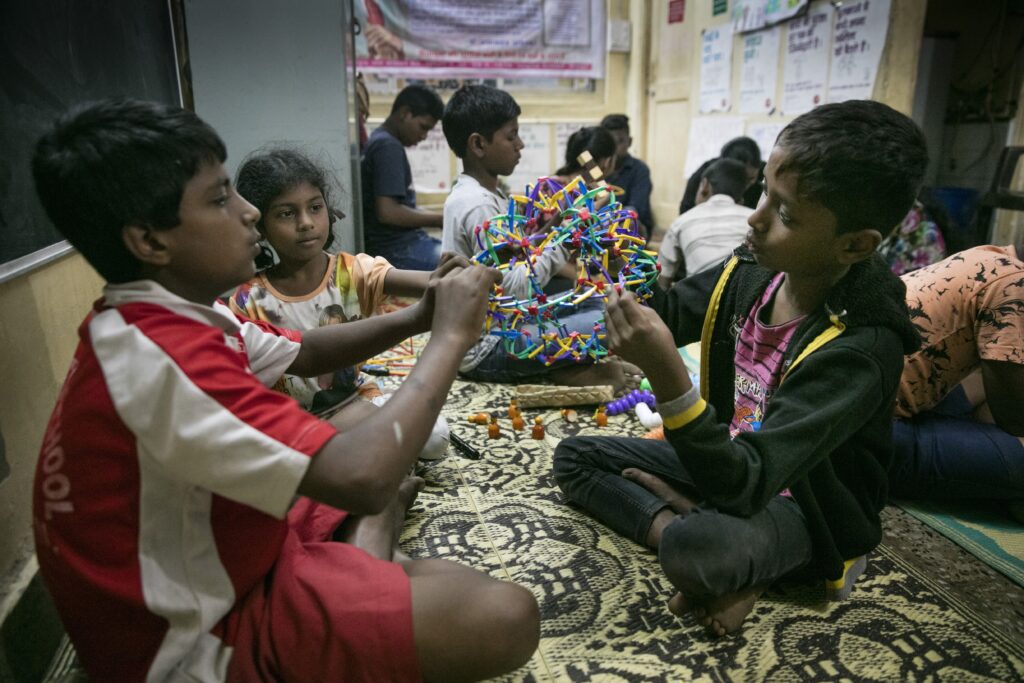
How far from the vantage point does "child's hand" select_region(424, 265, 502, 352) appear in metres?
1.18

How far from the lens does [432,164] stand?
21.2 ft

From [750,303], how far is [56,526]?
4.75 feet

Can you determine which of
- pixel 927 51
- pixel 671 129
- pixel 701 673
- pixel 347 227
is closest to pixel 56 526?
pixel 701 673

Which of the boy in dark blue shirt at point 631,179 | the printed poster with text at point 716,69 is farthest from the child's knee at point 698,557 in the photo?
the printed poster with text at point 716,69

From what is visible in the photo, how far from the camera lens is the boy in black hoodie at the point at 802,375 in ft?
4.29

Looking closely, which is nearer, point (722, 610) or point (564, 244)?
point (722, 610)

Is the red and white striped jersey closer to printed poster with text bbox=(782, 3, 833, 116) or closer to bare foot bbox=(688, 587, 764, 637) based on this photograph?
bare foot bbox=(688, 587, 764, 637)

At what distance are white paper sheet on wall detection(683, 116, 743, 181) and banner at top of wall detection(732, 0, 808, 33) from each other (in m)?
0.69

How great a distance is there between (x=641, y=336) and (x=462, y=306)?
33 cm

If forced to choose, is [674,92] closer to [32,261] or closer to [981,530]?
[981,530]

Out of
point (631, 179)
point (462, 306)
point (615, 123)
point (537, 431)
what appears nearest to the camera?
point (462, 306)

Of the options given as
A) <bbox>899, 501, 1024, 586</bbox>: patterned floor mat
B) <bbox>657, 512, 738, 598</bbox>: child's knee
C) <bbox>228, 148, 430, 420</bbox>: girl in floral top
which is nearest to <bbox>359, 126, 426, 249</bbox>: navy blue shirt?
<bbox>228, 148, 430, 420</bbox>: girl in floral top

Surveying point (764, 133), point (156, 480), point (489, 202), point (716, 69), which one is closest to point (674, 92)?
point (716, 69)

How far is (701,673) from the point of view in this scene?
4.51 feet
